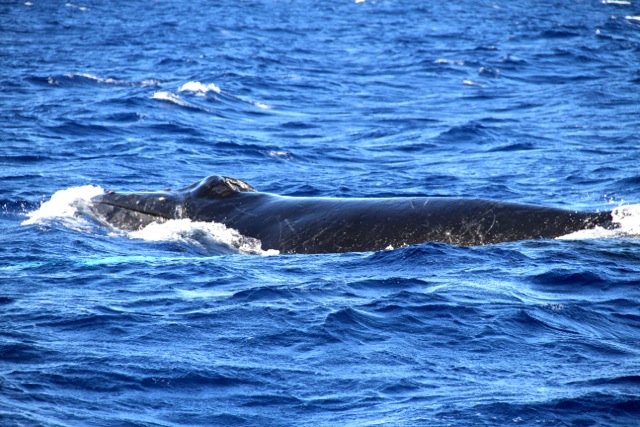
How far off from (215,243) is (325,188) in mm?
6537

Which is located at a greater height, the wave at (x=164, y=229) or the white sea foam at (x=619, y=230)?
the white sea foam at (x=619, y=230)

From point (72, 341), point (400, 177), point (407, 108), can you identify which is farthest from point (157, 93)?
point (72, 341)

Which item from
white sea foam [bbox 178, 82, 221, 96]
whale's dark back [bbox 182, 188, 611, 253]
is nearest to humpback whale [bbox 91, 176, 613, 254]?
whale's dark back [bbox 182, 188, 611, 253]

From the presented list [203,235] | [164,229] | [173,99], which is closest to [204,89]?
[173,99]

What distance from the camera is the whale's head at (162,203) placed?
14.5 metres

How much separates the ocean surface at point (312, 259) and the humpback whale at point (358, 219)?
352 millimetres

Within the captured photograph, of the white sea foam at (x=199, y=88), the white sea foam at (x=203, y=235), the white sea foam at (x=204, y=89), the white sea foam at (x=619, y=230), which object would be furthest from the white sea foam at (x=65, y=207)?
the white sea foam at (x=199, y=88)

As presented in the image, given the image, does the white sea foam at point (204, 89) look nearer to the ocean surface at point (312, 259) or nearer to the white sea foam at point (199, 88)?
the white sea foam at point (199, 88)

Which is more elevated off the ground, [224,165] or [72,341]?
[72,341]

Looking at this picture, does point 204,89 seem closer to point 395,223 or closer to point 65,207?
point 65,207

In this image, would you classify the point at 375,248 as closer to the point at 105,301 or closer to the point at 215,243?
the point at 215,243

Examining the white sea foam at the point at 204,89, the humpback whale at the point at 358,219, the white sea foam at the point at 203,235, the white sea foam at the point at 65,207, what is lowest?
the white sea foam at the point at 204,89

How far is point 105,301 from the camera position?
10.6m

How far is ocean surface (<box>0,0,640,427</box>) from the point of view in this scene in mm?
7996
